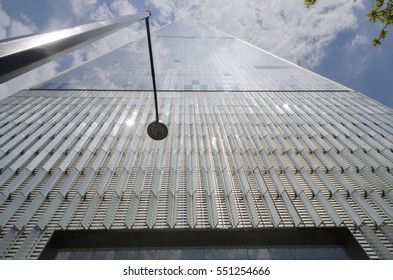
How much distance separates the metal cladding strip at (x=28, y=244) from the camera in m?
9.05

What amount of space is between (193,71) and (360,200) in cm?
3516

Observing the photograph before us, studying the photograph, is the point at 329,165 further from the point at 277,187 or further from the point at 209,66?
the point at 209,66

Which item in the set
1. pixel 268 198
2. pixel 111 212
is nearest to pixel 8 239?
pixel 111 212

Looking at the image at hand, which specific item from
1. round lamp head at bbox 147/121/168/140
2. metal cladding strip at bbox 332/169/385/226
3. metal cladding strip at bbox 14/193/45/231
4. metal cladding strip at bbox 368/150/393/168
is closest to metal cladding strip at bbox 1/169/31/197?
metal cladding strip at bbox 14/193/45/231

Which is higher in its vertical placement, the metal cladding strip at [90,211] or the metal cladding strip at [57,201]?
the metal cladding strip at [57,201]

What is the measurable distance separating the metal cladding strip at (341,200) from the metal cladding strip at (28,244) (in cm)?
1353

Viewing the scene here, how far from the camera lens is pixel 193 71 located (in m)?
42.4

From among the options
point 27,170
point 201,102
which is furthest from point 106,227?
point 201,102

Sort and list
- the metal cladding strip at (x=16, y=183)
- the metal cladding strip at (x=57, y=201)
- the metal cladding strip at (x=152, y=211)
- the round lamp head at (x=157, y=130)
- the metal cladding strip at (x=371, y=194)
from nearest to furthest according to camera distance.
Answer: the round lamp head at (x=157, y=130) < the metal cladding strip at (x=57, y=201) < the metal cladding strip at (x=152, y=211) < the metal cladding strip at (x=371, y=194) < the metal cladding strip at (x=16, y=183)

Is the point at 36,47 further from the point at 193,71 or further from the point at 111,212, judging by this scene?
the point at 193,71

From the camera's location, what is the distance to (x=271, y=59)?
160 ft

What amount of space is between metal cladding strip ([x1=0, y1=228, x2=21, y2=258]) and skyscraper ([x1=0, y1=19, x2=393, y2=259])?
0.04m

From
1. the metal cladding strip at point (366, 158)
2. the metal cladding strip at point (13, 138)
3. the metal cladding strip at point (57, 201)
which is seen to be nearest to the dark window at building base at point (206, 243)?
the metal cladding strip at point (57, 201)

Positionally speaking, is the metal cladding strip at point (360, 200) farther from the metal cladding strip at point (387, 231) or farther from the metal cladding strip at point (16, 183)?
the metal cladding strip at point (16, 183)
